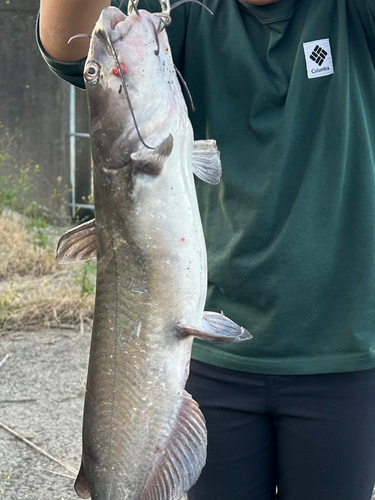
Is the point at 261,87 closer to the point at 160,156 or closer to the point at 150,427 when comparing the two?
the point at 160,156

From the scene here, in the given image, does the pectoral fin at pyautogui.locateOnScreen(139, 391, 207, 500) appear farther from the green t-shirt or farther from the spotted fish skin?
the green t-shirt

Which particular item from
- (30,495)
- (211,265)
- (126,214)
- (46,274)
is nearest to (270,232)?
(211,265)

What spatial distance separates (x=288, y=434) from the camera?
1.77 metres

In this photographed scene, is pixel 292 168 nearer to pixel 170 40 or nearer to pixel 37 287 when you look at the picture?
pixel 170 40

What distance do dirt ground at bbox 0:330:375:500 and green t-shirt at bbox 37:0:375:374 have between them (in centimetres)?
161

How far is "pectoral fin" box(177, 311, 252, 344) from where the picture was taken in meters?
1.33

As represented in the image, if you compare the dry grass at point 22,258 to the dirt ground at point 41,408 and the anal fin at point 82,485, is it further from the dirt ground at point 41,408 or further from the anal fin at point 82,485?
the anal fin at point 82,485

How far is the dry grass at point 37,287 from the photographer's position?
4.62 m

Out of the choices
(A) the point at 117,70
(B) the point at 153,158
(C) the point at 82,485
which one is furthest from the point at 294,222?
(C) the point at 82,485

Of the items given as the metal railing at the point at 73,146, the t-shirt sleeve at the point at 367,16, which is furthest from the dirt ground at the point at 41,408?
the metal railing at the point at 73,146

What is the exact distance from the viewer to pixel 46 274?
218 inches

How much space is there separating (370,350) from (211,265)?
0.44 metres

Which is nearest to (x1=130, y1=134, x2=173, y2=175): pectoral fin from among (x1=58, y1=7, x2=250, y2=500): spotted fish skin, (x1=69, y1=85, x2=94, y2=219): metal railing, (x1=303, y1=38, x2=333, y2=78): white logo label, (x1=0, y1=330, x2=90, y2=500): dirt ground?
(x1=58, y1=7, x2=250, y2=500): spotted fish skin

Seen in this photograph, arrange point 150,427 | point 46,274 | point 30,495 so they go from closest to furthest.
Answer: point 150,427 → point 30,495 → point 46,274
